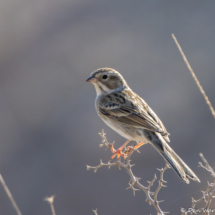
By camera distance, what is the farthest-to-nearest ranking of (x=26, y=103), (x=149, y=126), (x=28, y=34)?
(x=28, y=34)
(x=26, y=103)
(x=149, y=126)

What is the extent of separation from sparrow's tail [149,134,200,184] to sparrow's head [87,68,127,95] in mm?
1180

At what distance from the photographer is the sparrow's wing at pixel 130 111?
4.49 m

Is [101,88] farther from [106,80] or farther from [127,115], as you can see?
[127,115]

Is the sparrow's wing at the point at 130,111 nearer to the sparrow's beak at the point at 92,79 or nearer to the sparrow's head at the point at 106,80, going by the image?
the sparrow's head at the point at 106,80

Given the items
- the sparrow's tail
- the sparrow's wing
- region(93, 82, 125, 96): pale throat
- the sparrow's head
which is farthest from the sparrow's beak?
the sparrow's tail

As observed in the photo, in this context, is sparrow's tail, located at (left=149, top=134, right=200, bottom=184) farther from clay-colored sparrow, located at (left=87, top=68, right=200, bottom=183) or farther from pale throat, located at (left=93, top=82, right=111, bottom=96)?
pale throat, located at (left=93, top=82, right=111, bottom=96)

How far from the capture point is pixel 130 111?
4.69 m

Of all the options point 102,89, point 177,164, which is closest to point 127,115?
point 102,89

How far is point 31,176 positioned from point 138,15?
22.8 feet

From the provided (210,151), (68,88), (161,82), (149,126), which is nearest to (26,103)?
(68,88)

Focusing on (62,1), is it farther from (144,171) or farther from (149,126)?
(149,126)

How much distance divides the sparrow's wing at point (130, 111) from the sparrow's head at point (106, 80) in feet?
0.42

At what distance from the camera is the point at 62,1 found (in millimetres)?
12383

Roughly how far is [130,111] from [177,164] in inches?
43.0
